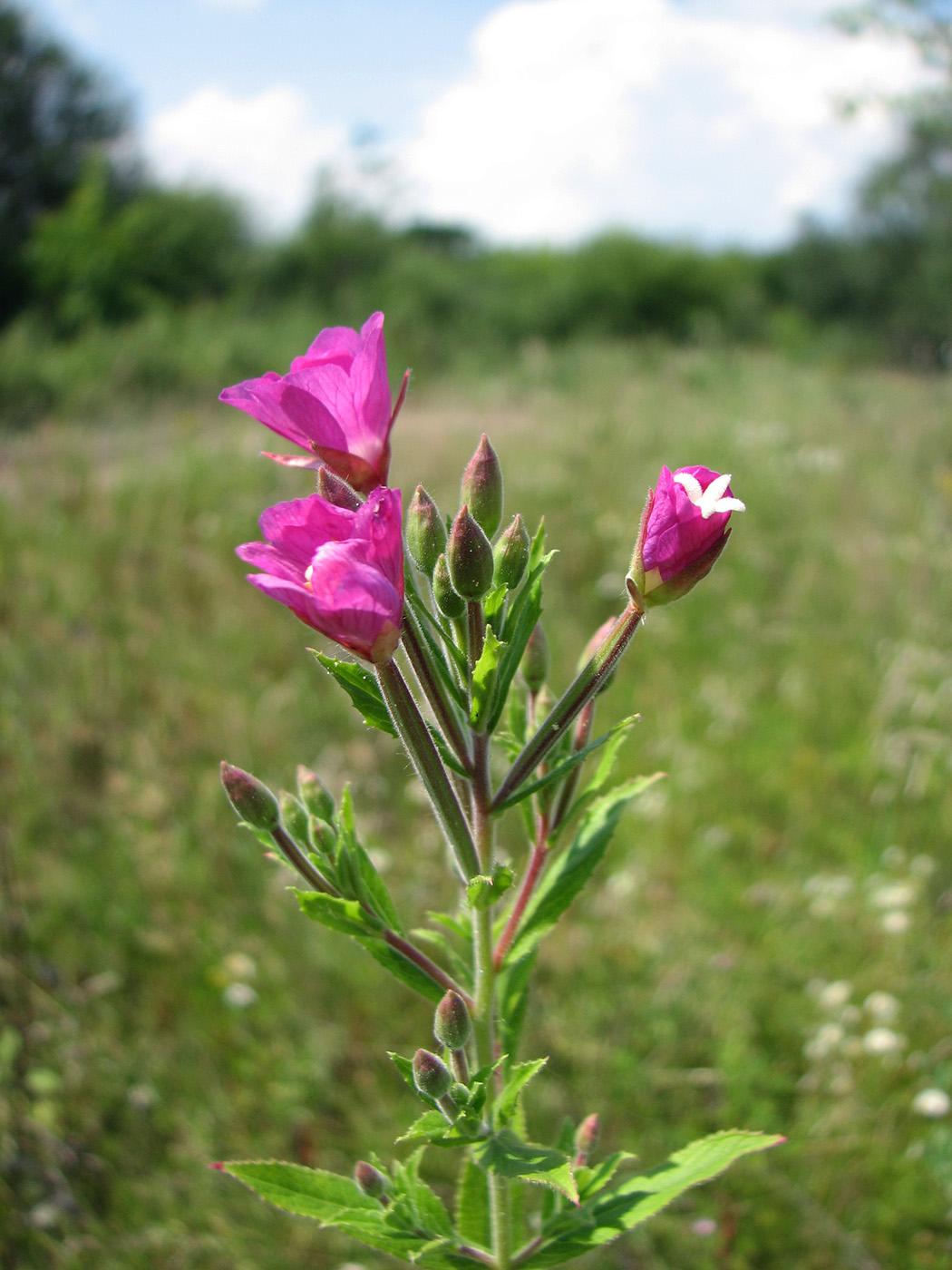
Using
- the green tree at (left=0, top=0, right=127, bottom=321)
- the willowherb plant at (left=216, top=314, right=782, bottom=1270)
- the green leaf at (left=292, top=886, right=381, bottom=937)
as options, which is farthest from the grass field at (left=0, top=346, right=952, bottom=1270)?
the green tree at (left=0, top=0, right=127, bottom=321)

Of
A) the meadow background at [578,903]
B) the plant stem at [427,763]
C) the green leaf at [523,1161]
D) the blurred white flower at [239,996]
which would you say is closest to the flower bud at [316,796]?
the plant stem at [427,763]

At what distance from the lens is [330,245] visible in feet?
75.8

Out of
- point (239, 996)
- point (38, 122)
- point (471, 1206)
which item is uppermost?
point (38, 122)

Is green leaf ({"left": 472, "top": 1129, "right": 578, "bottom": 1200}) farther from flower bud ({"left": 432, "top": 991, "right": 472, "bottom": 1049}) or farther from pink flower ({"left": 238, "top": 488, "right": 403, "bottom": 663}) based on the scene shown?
pink flower ({"left": 238, "top": 488, "right": 403, "bottom": 663})

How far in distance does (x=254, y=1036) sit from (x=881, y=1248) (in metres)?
1.75

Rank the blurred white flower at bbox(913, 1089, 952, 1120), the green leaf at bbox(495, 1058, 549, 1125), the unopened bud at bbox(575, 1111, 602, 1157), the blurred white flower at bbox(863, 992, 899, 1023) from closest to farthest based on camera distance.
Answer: the green leaf at bbox(495, 1058, 549, 1125)
the unopened bud at bbox(575, 1111, 602, 1157)
the blurred white flower at bbox(913, 1089, 952, 1120)
the blurred white flower at bbox(863, 992, 899, 1023)

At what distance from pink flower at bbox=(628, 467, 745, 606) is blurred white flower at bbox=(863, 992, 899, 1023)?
2094 mm

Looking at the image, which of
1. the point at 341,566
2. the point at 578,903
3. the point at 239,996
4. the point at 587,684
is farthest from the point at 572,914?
the point at 341,566

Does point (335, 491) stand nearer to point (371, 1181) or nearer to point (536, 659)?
point (536, 659)

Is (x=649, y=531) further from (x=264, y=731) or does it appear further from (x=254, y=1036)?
(x=264, y=731)

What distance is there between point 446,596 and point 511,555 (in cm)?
9

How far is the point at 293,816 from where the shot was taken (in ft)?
4.02

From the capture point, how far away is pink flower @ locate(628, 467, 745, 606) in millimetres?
1013

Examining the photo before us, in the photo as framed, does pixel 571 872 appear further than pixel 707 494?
Yes
